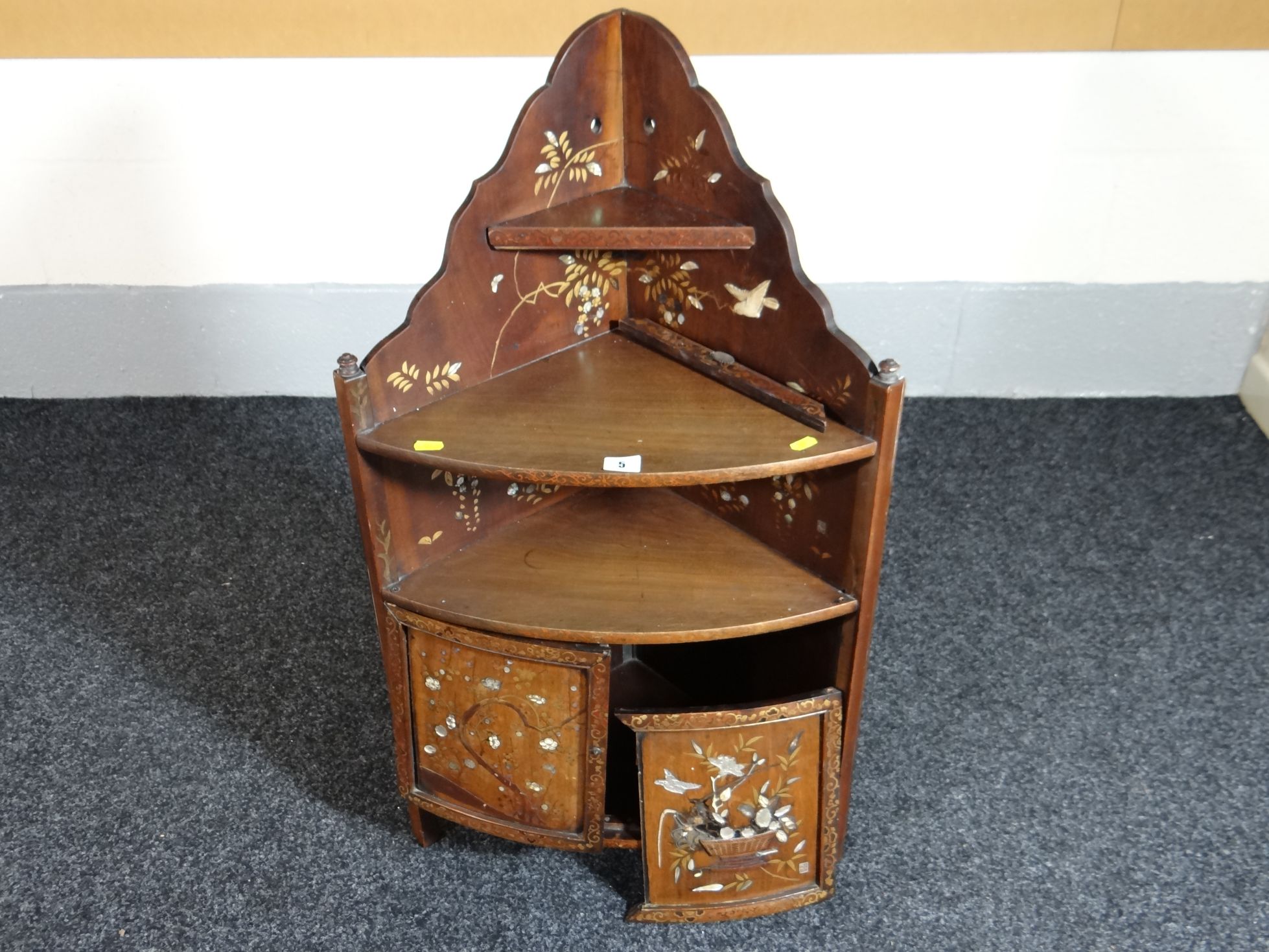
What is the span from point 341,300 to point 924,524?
142cm

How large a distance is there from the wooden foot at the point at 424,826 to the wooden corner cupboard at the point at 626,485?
0.08 m

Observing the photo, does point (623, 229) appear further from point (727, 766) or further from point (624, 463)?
point (727, 766)

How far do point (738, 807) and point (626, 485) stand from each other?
509 millimetres

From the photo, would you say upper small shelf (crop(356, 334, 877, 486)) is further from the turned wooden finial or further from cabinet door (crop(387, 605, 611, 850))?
cabinet door (crop(387, 605, 611, 850))

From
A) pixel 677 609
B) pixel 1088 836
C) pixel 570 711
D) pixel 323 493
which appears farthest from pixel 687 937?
pixel 323 493

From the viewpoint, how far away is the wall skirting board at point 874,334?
2.84 metres

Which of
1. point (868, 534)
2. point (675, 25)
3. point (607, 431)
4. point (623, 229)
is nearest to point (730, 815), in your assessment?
point (868, 534)

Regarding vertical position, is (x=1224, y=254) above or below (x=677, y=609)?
above

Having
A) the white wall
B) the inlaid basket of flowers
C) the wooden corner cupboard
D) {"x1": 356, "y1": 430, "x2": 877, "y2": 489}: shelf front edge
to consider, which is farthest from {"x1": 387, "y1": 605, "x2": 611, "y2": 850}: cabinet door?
the white wall

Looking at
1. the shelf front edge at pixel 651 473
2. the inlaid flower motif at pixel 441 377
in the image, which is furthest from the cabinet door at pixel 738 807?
the inlaid flower motif at pixel 441 377

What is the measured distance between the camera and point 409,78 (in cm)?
259

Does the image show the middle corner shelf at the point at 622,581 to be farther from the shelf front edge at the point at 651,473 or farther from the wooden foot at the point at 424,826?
the wooden foot at the point at 424,826

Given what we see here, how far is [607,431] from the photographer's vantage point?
5.15 feet

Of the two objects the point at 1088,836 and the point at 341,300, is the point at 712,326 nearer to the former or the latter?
the point at 1088,836
